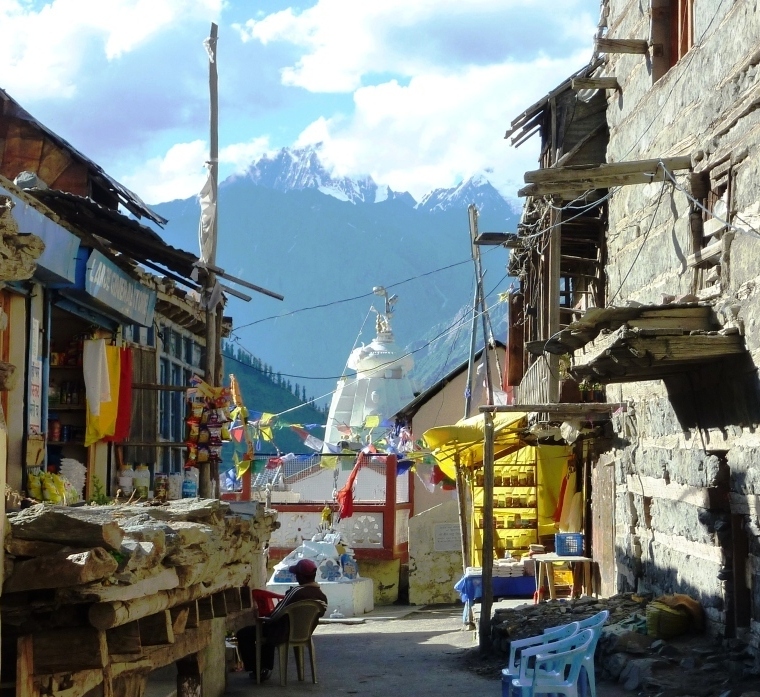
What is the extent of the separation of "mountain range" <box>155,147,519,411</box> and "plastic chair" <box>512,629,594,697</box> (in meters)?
78.4

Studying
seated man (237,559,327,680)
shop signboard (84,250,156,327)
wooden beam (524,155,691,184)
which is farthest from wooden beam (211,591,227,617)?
wooden beam (524,155,691,184)

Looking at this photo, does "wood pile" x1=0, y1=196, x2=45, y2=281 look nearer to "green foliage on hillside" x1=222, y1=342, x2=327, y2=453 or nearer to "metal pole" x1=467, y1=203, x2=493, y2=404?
"metal pole" x1=467, y1=203, x2=493, y2=404

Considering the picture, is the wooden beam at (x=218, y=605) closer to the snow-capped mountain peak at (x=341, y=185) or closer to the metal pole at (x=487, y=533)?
the metal pole at (x=487, y=533)

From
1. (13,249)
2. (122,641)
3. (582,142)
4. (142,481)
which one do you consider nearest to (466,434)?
(582,142)

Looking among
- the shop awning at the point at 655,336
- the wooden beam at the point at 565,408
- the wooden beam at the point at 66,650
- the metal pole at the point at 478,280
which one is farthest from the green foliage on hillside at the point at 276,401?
the wooden beam at the point at 66,650

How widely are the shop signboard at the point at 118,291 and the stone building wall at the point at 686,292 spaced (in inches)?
219

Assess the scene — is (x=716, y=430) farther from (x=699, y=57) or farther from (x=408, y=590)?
(x=408, y=590)

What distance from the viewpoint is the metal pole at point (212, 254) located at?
1305cm

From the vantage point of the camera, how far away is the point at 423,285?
10844cm

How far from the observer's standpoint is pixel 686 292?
38.2 feet

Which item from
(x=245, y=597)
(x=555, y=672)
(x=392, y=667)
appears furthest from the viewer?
(x=392, y=667)

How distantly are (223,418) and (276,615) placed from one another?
2308mm

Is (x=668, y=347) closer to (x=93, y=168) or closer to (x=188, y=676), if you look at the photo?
(x=188, y=676)

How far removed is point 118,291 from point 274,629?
14.2 feet
